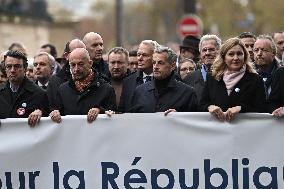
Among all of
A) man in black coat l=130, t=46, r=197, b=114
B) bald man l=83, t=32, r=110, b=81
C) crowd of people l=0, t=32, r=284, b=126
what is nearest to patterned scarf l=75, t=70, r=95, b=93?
crowd of people l=0, t=32, r=284, b=126

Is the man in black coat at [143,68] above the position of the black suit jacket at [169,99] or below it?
above

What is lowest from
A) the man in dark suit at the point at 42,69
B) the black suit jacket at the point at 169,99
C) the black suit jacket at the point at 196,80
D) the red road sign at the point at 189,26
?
the black suit jacket at the point at 169,99

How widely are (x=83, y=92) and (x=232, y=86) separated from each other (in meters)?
1.36

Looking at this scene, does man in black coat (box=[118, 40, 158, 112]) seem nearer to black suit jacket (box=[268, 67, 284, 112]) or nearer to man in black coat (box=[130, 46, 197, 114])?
man in black coat (box=[130, 46, 197, 114])

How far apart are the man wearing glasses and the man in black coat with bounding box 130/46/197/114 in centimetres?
88

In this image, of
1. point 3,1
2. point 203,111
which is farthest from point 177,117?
point 3,1

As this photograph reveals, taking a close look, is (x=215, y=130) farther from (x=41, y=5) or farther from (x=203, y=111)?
(x=41, y=5)

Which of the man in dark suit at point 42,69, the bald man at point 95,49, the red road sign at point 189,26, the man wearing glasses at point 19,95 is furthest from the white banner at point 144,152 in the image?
the red road sign at point 189,26

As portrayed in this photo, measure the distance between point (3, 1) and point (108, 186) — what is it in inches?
1344

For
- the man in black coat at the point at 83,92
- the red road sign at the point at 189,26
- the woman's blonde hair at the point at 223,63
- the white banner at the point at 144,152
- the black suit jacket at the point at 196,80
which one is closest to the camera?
the white banner at the point at 144,152

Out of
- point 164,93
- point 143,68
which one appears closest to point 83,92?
point 164,93

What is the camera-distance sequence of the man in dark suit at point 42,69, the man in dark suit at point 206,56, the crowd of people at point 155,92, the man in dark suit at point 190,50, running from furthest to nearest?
the man in dark suit at point 190,50 → the man in dark suit at point 42,69 → the man in dark suit at point 206,56 → the crowd of people at point 155,92

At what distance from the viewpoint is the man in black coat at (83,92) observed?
1059 centimetres

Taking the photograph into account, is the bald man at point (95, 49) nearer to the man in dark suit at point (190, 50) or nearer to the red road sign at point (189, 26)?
the man in dark suit at point (190, 50)
